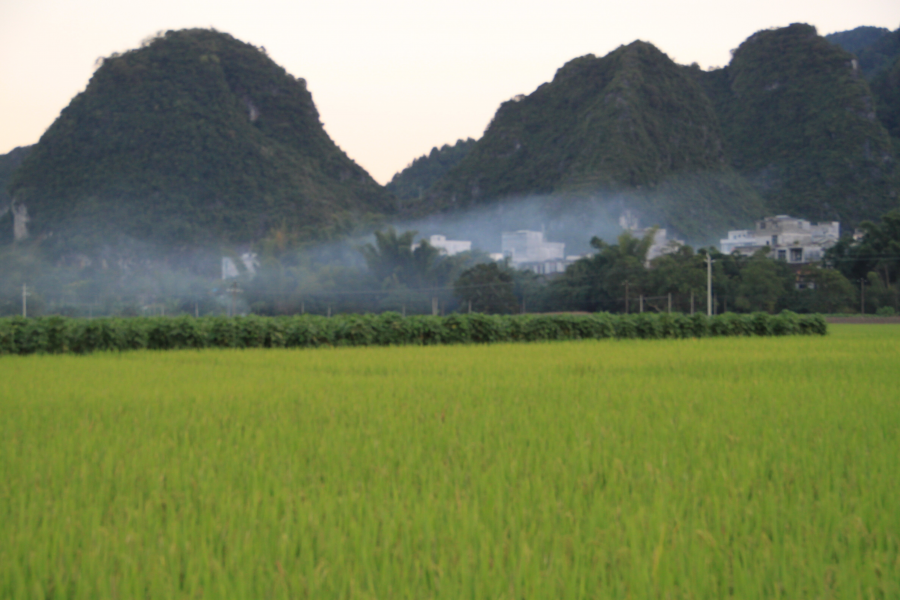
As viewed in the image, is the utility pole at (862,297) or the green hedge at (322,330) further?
the utility pole at (862,297)

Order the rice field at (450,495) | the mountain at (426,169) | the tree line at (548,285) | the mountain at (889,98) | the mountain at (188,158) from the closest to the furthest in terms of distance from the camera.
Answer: the rice field at (450,495) < the tree line at (548,285) < the mountain at (188,158) < the mountain at (889,98) < the mountain at (426,169)

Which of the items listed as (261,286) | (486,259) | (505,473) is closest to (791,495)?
(505,473)

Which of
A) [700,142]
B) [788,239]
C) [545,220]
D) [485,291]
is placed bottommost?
[485,291]

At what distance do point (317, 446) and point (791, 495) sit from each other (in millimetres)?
2248

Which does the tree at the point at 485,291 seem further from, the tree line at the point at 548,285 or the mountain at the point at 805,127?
the mountain at the point at 805,127

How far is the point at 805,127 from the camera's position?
97.0 m

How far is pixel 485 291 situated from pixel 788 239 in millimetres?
36924

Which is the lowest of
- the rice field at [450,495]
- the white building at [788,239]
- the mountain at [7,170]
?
the rice field at [450,495]

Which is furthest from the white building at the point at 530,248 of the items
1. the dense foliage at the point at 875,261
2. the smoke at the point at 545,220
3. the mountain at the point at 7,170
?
the mountain at the point at 7,170

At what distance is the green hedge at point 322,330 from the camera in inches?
491

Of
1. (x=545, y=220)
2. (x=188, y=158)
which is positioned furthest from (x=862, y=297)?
(x=188, y=158)

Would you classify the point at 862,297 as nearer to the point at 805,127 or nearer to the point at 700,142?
the point at 700,142

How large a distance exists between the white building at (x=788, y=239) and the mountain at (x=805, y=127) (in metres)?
18.7

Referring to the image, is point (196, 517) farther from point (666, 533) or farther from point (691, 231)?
point (691, 231)
